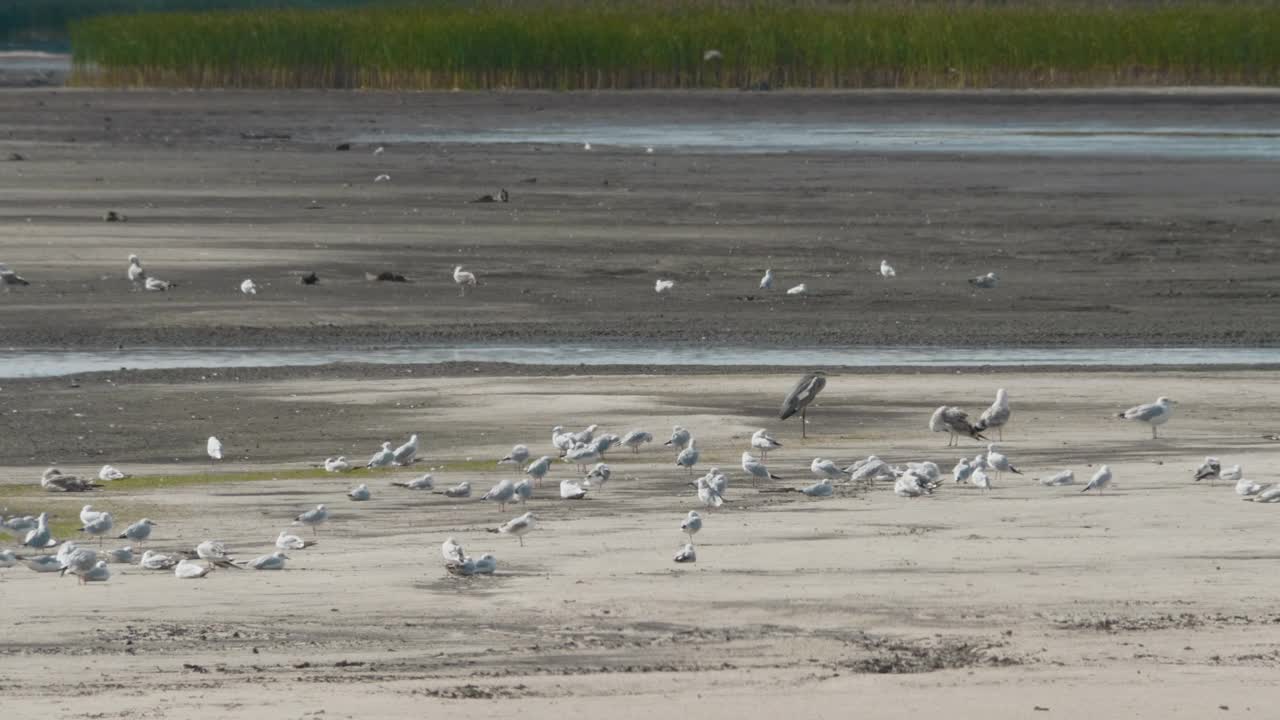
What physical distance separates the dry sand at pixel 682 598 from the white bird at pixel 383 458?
0.10 meters

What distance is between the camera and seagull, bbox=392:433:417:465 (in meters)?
11.9

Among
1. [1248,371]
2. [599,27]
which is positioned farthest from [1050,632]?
[599,27]

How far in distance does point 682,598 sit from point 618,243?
14.4m

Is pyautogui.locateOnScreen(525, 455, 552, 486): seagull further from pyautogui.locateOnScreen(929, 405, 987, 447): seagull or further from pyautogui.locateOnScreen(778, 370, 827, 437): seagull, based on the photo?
pyautogui.locateOnScreen(929, 405, 987, 447): seagull

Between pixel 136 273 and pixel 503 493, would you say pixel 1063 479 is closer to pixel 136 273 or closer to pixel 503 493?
pixel 503 493

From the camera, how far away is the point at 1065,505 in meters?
10.5

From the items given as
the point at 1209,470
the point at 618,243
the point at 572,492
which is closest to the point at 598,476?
the point at 572,492

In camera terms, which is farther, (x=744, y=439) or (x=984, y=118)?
(x=984, y=118)

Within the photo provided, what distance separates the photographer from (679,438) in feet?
39.9

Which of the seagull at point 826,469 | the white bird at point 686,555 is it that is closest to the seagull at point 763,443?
the seagull at point 826,469

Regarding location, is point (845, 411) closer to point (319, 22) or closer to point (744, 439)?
point (744, 439)

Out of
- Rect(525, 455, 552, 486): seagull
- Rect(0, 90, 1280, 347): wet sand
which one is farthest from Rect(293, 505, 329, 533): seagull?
Rect(0, 90, 1280, 347): wet sand

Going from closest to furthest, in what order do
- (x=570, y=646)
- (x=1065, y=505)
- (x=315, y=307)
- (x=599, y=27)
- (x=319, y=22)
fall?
(x=570, y=646)
(x=1065, y=505)
(x=315, y=307)
(x=599, y=27)
(x=319, y=22)

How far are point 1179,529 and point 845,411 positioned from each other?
14.0ft
